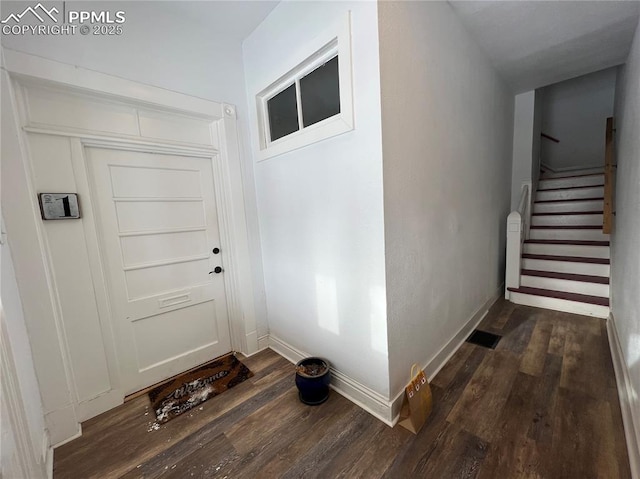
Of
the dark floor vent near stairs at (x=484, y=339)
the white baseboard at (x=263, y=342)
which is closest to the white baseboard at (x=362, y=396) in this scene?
the white baseboard at (x=263, y=342)

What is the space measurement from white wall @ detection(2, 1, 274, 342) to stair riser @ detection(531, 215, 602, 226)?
4.33m

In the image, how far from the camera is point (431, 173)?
69.3 inches

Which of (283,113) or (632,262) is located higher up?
(283,113)

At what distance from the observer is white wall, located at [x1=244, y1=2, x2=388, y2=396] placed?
1.40m

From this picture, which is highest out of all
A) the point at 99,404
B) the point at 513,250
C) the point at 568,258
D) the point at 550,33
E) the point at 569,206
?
the point at 550,33

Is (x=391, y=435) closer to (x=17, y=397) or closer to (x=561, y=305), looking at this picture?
(x=17, y=397)

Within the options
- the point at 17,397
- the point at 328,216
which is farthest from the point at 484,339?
the point at 17,397

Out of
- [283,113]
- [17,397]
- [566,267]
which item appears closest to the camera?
[17,397]

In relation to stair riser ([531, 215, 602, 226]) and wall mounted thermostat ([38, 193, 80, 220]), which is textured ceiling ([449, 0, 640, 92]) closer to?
stair riser ([531, 215, 602, 226])

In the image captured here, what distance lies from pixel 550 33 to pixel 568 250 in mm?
2606

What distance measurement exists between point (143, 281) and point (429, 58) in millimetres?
2617

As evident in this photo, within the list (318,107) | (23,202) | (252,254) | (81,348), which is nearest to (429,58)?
(318,107)

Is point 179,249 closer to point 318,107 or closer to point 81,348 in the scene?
point 81,348

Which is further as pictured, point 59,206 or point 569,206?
point 569,206
